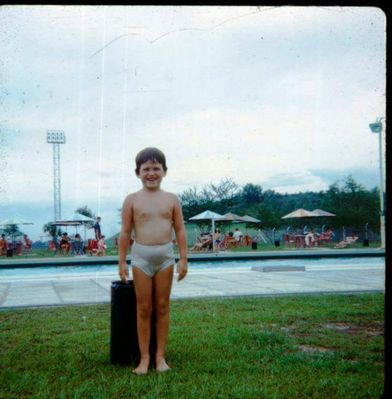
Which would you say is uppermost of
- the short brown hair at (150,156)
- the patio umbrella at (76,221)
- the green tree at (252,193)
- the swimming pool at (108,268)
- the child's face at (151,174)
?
the green tree at (252,193)

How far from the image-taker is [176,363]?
384 cm

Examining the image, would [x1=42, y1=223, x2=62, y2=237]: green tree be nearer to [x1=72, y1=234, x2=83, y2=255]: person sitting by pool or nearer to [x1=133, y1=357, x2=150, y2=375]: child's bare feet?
[x1=72, y1=234, x2=83, y2=255]: person sitting by pool

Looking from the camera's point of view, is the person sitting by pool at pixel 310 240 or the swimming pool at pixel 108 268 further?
the person sitting by pool at pixel 310 240

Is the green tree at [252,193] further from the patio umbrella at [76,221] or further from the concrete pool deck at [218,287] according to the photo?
the concrete pool deck at [218,287]

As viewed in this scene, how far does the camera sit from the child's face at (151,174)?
375cm

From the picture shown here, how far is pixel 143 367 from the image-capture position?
11.9 feet

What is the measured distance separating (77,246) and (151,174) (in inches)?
848

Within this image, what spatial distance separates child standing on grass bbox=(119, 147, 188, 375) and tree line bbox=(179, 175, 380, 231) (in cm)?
2855

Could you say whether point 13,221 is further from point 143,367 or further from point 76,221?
point 143,367

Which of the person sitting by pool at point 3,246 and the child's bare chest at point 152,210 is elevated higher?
the child's bare chest at point 152,210

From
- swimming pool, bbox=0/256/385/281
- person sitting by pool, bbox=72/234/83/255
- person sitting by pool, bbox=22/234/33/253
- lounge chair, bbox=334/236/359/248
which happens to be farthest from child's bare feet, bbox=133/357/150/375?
lounge chair, bbox=334/236/359/248

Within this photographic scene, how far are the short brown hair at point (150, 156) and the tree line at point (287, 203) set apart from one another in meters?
28.6

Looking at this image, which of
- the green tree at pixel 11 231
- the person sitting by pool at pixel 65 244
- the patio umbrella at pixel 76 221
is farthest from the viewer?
the green tree at pixel 11 231

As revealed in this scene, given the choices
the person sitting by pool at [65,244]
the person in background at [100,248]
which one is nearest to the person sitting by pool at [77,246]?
the person sitting by pool at [65,244]
